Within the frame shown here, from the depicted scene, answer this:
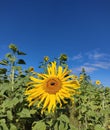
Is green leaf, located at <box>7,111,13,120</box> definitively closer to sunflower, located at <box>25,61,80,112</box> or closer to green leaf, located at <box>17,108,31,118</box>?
green leaf, located at <box>17,108,31,118</box>

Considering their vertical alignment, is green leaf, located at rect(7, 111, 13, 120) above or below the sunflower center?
below

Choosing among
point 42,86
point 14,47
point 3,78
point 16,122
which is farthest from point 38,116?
point 42,86

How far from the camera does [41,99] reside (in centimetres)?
403

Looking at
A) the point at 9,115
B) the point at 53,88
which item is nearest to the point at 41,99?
the point at 53,88

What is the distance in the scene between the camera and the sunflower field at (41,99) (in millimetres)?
4012

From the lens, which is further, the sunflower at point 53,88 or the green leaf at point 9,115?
the green leaf at point 9,115

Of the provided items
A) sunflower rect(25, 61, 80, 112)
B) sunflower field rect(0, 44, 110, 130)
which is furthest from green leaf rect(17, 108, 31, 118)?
sunflower rect(25, 61, 80, 112)

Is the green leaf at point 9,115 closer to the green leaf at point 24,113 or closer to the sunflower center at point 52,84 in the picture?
the green leaf at point 24,113

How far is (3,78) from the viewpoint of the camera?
5.40m

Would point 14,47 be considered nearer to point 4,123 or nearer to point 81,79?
point 4,123

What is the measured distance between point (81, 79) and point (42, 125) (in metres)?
5.69

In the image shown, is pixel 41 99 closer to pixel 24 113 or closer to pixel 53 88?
pixel 53 88

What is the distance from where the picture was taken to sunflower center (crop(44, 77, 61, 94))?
158 inches

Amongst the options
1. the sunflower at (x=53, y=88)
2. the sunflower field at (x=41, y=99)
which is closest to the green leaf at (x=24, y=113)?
the sunflower field at (x=41, y=99)
